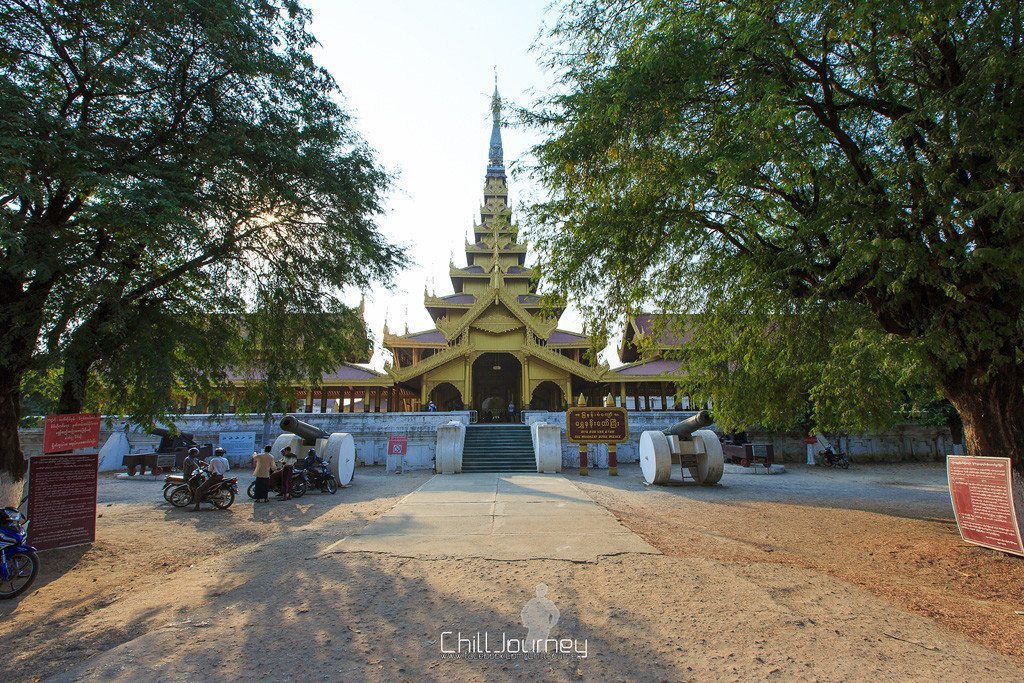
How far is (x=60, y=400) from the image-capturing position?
24.9 ft

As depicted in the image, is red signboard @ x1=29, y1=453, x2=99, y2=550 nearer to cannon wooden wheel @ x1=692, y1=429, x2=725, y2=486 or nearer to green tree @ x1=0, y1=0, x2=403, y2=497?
green tree @ x1=0, y1=0, x2=403, y2=497

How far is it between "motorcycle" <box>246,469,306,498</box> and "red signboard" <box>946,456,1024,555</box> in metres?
12.5

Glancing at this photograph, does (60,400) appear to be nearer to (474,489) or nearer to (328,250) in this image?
(328,250)

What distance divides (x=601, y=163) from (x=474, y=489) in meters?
7.69

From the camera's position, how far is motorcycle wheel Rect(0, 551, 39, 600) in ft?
17.8

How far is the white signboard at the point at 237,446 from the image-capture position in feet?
66.6

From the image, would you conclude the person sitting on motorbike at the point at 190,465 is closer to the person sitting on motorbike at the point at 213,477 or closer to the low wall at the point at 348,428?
the person sitting on motorbike at the point at 213,477

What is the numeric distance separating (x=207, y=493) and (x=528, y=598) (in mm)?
9266

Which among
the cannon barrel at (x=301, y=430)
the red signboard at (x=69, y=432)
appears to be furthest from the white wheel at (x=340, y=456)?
the red signboard at (x=69, y=432)

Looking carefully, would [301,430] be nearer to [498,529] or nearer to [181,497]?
[181,497]

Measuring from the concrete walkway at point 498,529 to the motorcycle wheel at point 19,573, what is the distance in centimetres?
298

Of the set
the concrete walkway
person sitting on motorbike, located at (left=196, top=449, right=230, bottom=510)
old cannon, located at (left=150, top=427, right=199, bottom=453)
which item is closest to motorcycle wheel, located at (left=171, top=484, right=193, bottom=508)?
person sitting on motorbike, located at (left=196, top=449, right=230, bottom=510)

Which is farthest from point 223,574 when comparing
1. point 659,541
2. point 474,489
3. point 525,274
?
point 525,274

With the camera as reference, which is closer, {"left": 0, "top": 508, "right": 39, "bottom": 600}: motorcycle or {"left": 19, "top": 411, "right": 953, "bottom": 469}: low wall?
{"left": 0, "top": 508, "right": 39, "bottom": 600}: motorcycle
